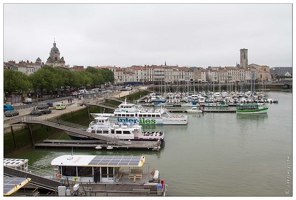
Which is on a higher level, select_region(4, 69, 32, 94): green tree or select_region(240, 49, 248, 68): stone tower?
select_region(240, 49, 248, 68): stone tower

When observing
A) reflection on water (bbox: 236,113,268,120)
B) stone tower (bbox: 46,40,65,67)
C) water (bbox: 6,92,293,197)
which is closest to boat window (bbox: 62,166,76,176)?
water (bbox: 6,92,293,197)

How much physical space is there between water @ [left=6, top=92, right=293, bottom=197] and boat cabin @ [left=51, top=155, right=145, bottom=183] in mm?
2376

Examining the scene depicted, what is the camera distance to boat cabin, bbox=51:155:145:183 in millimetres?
14797

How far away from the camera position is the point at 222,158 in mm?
21672

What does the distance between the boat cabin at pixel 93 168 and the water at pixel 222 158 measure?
238 cm

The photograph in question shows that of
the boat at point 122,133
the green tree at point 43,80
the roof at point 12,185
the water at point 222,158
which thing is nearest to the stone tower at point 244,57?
the green tree at point 43,80

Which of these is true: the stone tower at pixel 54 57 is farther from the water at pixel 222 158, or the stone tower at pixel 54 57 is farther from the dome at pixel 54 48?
the water at pixel 222 158

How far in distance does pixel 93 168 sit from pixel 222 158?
9590mm

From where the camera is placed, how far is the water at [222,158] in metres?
16.4

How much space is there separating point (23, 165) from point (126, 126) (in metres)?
11.8

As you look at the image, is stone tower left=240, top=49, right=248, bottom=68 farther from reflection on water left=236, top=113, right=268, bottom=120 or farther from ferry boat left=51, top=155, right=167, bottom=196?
ferry boat left=51, top=155, right=167, bottom=196

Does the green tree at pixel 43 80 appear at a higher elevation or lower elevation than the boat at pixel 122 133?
higher

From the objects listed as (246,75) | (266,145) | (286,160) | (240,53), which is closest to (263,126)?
(266,145)

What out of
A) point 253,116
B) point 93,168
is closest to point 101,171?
point 93,168
